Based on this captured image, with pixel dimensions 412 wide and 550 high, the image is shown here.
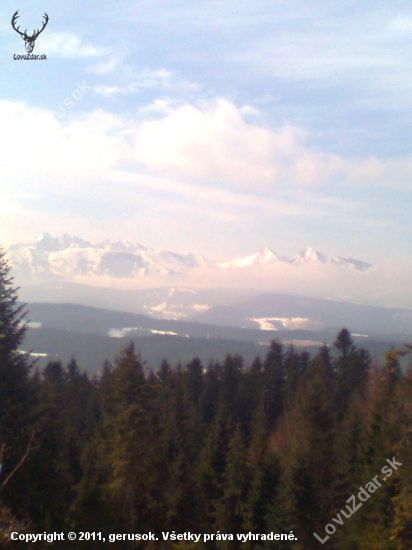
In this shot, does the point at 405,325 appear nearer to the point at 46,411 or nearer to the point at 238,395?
the point at 238,395

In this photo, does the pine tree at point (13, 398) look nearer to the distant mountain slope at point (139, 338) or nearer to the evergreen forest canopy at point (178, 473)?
the evergreen forest canopy at point (178, 473)

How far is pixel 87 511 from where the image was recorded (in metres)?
13.5

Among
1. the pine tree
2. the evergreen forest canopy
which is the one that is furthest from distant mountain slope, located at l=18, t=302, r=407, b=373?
the pine tree

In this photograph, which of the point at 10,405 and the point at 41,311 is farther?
the point at 41,311

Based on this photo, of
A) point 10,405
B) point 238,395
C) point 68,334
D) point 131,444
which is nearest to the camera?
point 10,405

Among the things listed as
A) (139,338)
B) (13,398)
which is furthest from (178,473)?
(139,338)

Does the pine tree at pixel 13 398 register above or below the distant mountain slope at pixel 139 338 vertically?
above

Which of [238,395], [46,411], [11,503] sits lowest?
[238,395]

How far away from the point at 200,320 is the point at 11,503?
615 ft

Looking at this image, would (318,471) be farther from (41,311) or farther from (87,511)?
(41,311)

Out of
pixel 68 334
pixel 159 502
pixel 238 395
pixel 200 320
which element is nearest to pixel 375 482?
pixel 159 502

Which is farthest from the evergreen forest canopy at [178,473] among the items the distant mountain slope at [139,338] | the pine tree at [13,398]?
the distant mountain slope at [139,338]

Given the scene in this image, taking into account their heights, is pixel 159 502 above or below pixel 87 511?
below

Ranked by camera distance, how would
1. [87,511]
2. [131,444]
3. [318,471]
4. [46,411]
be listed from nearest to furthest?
[46,411] < [87,511] < [131,444] < [318,471]
